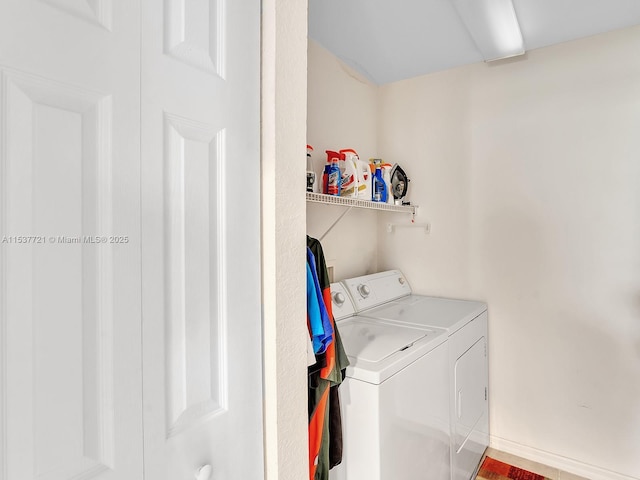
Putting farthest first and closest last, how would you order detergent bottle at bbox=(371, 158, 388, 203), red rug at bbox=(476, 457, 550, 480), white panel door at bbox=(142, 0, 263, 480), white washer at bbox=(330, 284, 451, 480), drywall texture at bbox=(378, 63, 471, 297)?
drywall texture at bbox=(378, 63, 471, 297) < detergent bottle at bbox=(371, 158, 388, 203) < red rug at bbox=(476, 457, 550, 480) < white washer at bbox=(330, 284, 451, 480) < white panel door at bbox=(142, 0, 263, 480)

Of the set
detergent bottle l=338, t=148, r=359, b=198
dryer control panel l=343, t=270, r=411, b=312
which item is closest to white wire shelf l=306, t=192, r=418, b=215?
detergent bottle l=338, t=148, r=359, b=198

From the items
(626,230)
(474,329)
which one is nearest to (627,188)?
(626,230)

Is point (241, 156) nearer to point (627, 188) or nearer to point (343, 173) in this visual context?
point (343, 173)

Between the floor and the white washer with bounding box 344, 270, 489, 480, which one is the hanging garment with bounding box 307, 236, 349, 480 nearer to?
the white washer with bounding box 344, 270, 489, 480

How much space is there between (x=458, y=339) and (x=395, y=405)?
723mm

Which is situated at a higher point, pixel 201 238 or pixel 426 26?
pixel 426 26

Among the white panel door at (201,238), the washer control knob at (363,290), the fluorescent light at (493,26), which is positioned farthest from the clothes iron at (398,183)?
the white panel door at (201,238)

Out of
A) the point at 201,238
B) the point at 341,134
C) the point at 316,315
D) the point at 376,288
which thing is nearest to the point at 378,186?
the point at 341,134

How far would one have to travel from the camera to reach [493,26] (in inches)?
79.4

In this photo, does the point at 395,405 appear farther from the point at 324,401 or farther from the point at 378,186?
the point at 378,186

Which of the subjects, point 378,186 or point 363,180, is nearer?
point 363,180

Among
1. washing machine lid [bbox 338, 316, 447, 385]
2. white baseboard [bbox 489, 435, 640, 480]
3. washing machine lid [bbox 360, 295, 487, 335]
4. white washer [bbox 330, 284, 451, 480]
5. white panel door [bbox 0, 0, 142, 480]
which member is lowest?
white baseboard [bbox 489, 435, 640, 480]

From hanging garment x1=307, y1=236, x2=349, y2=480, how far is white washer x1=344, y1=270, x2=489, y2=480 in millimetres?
768

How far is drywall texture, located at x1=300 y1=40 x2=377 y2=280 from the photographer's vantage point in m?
2.21
